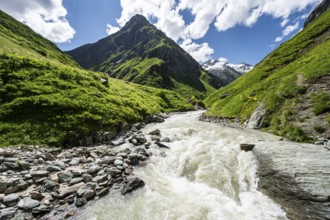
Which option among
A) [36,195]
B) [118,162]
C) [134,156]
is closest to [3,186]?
[36,195]

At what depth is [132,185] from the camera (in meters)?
12.0

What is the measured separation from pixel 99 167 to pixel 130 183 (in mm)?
3130

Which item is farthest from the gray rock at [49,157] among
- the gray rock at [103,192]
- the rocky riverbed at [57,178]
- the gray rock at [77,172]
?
the gray rock at [103,192]

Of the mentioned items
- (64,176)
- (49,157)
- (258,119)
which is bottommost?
(64,176)

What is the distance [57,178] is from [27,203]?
2.50m

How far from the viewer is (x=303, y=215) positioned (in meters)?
9.30

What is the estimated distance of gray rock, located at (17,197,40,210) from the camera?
969cm

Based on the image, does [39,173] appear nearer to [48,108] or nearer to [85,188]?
[85,188]

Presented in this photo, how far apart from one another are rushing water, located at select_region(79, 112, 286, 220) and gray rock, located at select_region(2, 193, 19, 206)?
3.67 m

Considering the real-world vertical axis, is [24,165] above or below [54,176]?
above

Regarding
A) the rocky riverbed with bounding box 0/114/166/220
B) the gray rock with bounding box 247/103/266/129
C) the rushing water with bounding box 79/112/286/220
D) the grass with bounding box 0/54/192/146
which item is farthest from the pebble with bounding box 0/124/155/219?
the gray rock with bounding box 247/103/266/129

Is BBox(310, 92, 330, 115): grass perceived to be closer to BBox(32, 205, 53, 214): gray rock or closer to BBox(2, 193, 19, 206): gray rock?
BBox(32, 205, 53, 214): gray rock

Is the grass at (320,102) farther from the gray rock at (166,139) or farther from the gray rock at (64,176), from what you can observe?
the gray rock at (64,176)

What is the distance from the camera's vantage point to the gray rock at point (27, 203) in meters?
9.69
